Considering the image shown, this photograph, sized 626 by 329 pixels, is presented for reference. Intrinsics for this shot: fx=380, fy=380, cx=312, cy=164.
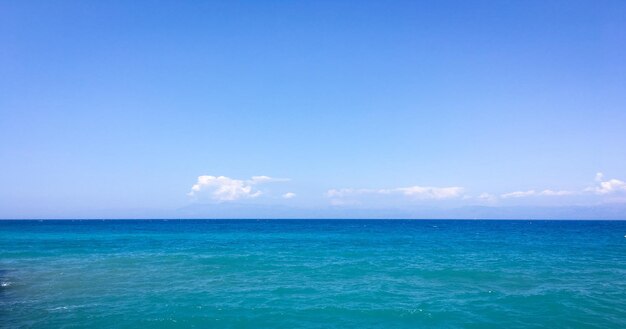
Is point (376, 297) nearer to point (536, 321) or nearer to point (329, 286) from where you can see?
point (329, 286)

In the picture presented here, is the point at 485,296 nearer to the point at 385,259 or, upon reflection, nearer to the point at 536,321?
the point at 536,321

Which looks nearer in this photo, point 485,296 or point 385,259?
point 485,296

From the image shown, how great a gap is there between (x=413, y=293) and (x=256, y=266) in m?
14.7

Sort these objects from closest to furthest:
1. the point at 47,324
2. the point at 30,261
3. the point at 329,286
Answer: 1. the point at 47,324
2. the point at 329,286
3. the point at 30,261

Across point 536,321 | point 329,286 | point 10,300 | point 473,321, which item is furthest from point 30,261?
point 536,321

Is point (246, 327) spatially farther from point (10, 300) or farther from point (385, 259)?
point (385, 259)

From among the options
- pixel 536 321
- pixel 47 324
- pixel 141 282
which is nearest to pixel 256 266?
pixel 141 282

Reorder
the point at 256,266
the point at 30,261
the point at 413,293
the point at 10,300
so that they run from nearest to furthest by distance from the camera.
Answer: the point at 10,300
the point at 413,293
the point at 256,266
the point at 30,261

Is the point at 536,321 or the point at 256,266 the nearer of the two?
the point at 536,321

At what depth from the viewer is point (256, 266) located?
32250 millimetres

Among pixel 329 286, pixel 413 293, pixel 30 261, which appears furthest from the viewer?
pixel 30 261

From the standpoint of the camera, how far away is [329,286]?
23.9m

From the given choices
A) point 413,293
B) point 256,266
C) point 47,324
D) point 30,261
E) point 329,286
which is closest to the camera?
point 47,324

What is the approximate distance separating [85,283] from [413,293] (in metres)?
20.9
